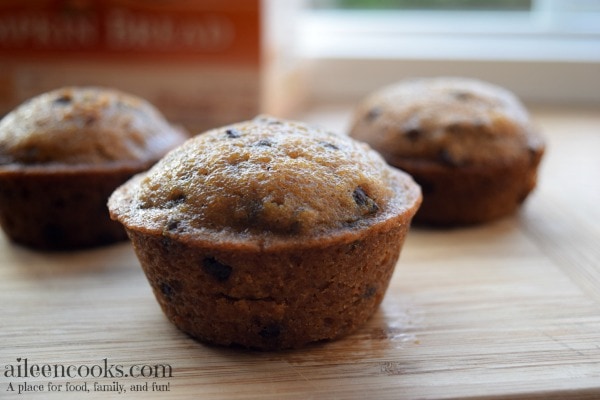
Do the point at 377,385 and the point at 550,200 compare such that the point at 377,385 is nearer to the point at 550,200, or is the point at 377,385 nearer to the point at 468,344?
the point at 468,344

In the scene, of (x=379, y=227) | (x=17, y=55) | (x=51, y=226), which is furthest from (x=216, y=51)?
(x=379, y=227)

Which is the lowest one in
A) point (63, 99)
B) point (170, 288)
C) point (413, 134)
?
point (170, 288)

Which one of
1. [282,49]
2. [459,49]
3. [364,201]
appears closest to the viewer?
[364,201]

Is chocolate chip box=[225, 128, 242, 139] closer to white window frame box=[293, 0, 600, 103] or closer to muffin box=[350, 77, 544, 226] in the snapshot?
muffin box=[350, 77, 544, 226]

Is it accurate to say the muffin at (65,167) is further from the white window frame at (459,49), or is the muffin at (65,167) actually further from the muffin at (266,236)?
the white window frame at (459,49)

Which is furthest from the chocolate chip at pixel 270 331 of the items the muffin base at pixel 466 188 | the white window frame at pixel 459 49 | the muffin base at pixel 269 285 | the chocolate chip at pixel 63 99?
the white window frame at pixel 459 49

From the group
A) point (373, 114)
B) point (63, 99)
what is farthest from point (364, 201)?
point (63, 99)

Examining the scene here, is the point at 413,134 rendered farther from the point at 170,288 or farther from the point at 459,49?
the point at 459,49
